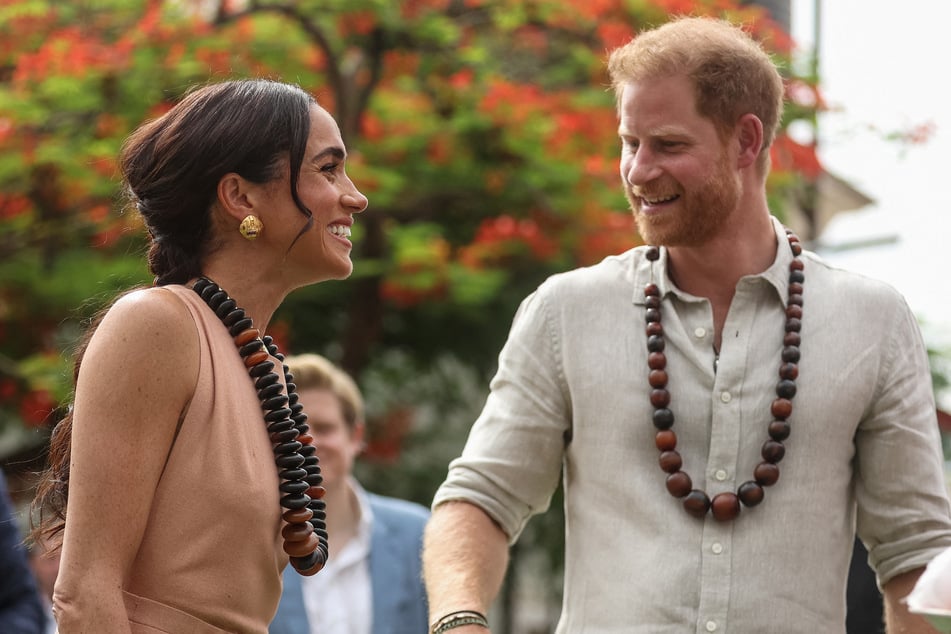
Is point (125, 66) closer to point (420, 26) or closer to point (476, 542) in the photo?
point (420, 26)

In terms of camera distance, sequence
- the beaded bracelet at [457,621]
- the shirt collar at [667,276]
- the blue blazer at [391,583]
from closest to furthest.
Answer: the beaded bracelet at [457,621] → the shirt collar at [667,276] → the blue blazer at [391,583]

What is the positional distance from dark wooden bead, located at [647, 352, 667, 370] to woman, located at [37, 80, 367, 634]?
3.21 feet

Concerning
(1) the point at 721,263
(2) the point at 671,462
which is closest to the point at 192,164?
(2) the point at 671,462

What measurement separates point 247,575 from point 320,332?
8.23 metres

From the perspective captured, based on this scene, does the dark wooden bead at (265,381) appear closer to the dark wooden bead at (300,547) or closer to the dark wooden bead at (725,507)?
the dark wooden bead at (300,547)

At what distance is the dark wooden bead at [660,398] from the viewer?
3.61 m

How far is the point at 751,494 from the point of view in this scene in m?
3.49

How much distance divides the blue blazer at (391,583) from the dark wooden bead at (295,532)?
2689 millimetres

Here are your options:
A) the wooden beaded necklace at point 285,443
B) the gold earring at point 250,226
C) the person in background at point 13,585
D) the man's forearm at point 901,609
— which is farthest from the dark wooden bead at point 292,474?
the person in background at point 13,585

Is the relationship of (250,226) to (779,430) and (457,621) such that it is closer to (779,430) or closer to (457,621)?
(457,621)

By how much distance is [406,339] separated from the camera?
11.3m

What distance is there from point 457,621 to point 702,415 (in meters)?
0.77

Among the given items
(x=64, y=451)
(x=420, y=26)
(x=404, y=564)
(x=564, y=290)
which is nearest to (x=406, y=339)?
(x=420, y=26)

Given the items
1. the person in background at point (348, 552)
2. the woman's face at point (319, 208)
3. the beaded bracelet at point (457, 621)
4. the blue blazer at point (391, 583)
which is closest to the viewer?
the woman's face at point (319, 208)
